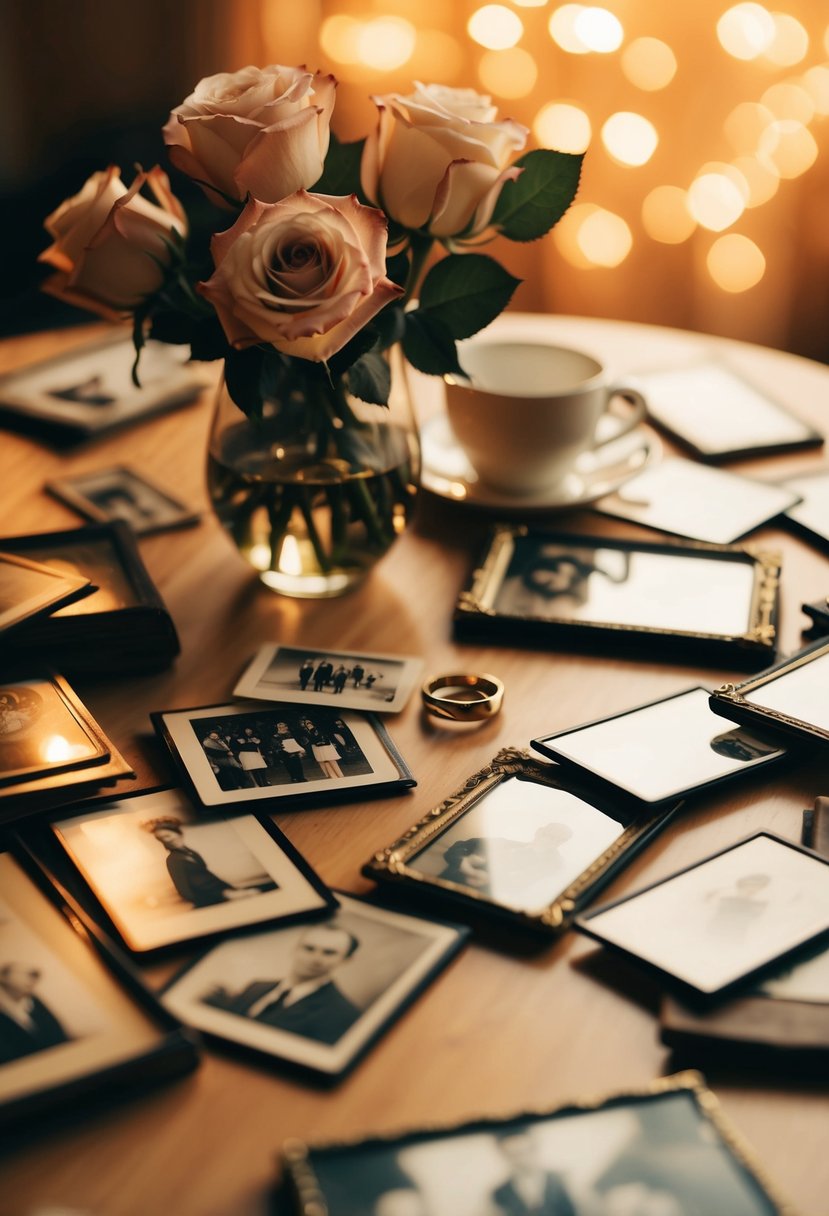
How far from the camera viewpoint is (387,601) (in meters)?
1.13

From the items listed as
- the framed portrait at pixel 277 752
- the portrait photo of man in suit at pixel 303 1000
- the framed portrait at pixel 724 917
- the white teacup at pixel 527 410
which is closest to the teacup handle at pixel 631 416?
the white teacup at pixel 527 410

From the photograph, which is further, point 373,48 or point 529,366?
point 373,48

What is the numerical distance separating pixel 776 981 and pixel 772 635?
400 mm

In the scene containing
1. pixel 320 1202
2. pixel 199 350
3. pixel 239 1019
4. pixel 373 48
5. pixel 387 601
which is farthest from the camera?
pixel 373 48

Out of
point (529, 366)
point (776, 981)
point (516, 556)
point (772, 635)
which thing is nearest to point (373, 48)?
point (529, 366)

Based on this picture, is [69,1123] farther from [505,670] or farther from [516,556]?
[516,556]

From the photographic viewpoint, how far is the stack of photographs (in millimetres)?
977

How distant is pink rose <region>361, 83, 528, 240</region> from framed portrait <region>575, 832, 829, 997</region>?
56 centimetres

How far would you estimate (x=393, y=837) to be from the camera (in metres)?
0.82

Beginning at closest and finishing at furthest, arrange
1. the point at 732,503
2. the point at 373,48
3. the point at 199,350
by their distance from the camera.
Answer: the point at 199,350, the point at 732,503, the point at 373,48

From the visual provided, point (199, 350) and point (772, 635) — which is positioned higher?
point (199, 350)

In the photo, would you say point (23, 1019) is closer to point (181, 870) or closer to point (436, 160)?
point (181, 870)

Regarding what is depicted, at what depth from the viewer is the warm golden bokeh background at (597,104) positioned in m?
2.43

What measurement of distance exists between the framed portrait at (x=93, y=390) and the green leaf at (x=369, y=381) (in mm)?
539
